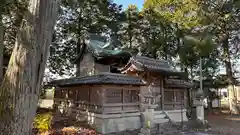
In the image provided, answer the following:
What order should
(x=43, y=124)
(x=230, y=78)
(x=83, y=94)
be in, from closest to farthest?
(x=43, y=124) → (x=83, y=94) → (x=230, y=78)

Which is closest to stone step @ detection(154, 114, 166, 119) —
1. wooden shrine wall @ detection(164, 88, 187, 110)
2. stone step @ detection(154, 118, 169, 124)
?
stone step @ detection(154, 118, 169, 124)

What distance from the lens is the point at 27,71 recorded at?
3.10 metres

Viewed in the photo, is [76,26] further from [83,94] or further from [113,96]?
[113,96]

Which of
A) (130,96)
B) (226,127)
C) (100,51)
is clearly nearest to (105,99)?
(130,96)

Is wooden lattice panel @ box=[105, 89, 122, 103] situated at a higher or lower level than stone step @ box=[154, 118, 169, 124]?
higher

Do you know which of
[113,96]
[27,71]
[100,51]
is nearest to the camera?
[27,71]

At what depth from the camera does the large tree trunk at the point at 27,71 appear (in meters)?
3.00

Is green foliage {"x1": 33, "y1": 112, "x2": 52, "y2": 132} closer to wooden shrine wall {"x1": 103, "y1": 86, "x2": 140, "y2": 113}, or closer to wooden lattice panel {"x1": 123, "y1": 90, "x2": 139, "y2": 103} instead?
wooden shrine wall {"x1": 103, "y1": 86, "x2": 140, "y2": 113}

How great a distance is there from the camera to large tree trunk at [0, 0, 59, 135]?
9.84 ft

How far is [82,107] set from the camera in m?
12.4

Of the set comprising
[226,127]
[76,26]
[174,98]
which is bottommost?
[226,127]

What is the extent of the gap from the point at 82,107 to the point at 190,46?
1170 cm

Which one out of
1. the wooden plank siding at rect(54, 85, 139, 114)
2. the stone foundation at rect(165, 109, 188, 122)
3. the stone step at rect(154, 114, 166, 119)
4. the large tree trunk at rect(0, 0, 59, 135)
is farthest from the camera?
the stone foundation at rect(165, 109, 188, 122)

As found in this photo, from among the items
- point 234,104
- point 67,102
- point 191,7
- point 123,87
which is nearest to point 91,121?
point 123,87
